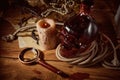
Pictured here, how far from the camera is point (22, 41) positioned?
99cm

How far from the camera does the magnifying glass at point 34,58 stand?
863 millimetres

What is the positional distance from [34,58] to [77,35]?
0.20 m

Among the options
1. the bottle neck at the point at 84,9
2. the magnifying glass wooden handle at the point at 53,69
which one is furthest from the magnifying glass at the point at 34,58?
the bottle neck at the point at 84,9

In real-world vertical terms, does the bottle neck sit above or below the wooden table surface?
above

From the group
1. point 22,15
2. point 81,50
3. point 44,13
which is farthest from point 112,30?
point 22,15

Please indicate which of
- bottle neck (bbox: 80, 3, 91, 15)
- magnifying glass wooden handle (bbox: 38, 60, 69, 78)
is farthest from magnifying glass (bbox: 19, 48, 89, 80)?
bottle neck (bbox: 80, 3, 91, 15)

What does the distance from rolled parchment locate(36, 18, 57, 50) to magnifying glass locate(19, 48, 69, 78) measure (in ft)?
0.14

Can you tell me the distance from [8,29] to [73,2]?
1.12 feet

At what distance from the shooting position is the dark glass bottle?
868mm

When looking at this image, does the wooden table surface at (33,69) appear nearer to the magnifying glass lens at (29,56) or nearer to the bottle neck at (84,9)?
the magnifying glass lens at (29,56)

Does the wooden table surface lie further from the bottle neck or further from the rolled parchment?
the bottle neck

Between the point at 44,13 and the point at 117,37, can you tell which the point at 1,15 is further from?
the point at 117,37

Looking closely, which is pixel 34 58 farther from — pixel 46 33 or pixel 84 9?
pixel 84 9

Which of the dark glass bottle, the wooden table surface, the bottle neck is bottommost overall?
the wooden table surface
